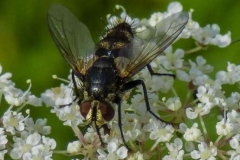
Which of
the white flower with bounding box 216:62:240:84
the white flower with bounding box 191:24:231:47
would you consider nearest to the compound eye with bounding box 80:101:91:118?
the white flower with bounding box 216:62:240:84

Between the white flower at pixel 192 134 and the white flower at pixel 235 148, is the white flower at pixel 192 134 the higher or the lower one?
the higher one

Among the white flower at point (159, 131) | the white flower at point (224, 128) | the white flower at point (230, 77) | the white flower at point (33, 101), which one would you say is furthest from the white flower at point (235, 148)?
the white flower at point (33, 101)

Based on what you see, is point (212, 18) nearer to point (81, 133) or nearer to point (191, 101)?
point (191, 101)

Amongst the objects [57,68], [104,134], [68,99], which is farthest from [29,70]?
[104,134]

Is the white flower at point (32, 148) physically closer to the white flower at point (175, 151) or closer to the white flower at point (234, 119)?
the white flower at point (175, 151)

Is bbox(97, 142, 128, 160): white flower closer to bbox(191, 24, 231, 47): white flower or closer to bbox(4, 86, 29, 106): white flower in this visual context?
bbox(4, 86, 29, 106): white flower
